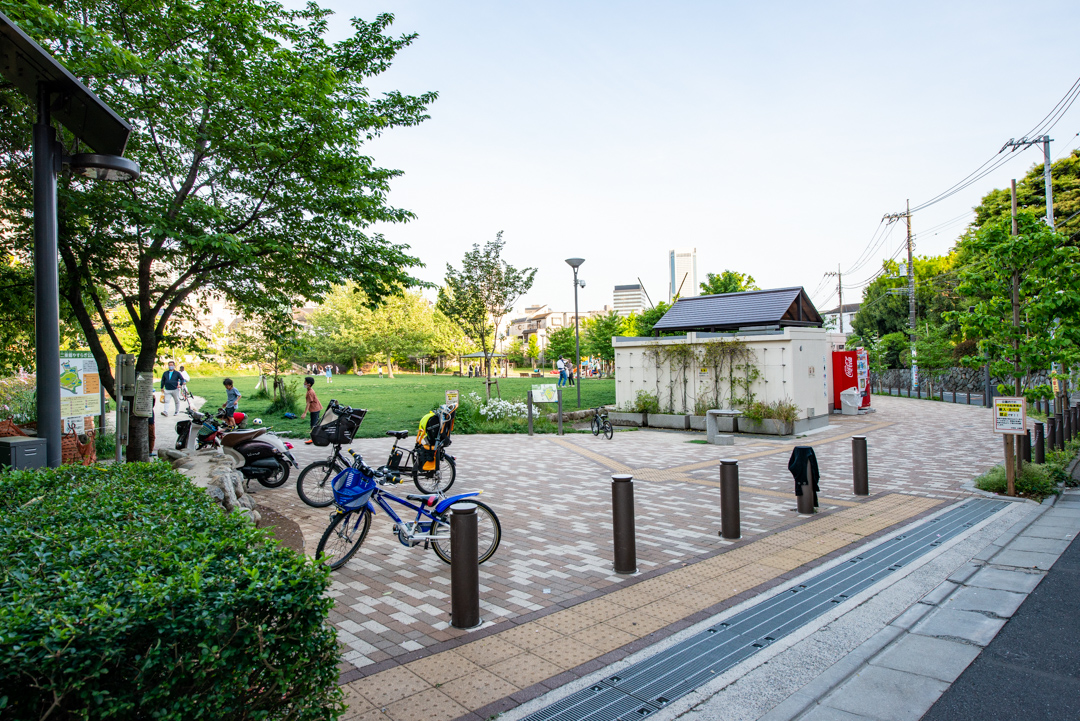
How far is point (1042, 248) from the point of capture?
28.8ft

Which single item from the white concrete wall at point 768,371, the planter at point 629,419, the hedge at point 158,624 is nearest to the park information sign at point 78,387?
the hedge at point 158,624

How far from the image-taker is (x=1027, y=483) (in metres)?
8.69

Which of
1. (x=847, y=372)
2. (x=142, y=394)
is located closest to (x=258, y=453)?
(x=142, y=394)

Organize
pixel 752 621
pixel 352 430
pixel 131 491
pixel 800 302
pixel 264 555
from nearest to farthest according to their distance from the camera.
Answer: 1. pixel 264 555
2. pixel 131 491
3. pixel 752 621
4. pixel 352 430
5. pixel 800 302

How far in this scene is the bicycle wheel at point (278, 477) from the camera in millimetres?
9178

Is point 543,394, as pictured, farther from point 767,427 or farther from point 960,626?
point 960,626

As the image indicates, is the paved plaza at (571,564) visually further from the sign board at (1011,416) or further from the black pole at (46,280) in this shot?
the black pole at (46,280)

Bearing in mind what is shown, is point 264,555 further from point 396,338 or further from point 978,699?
point 396,338

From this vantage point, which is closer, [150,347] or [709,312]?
[150,347]

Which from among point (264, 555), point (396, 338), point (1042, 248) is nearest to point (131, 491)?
point (264, 555)

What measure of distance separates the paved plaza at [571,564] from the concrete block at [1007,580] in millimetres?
1156

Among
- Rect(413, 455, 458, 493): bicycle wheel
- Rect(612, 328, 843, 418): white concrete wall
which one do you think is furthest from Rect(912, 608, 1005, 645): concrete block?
Rect(612, 328, 843, 418): white concrete wall

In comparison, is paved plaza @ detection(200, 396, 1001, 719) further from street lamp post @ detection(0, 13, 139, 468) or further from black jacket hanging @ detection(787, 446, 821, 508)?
street lamp post @ detection(0, 13, 139, 468)

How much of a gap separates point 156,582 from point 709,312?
66.2 feet
